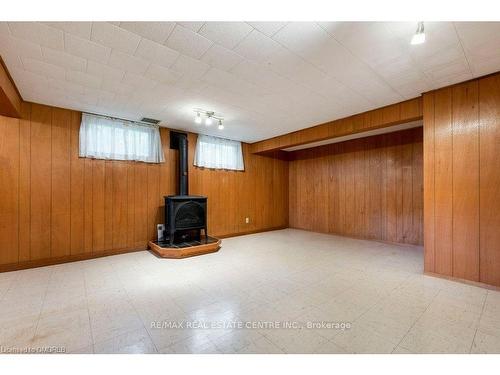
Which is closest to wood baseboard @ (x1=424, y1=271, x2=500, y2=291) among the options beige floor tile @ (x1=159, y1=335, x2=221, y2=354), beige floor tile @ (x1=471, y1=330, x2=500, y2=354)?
beige floor tile @ (x1=471, y1=330, x2=500, y2=354)

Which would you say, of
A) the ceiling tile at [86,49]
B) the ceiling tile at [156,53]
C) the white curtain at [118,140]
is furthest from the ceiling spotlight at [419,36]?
the white curtain at [118,140]

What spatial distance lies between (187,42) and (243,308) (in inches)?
97.1

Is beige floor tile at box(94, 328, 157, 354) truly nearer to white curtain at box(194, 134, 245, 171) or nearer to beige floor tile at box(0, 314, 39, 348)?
beige floor tile at box(0, 314, 39, 348)

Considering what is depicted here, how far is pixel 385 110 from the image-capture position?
339 cm

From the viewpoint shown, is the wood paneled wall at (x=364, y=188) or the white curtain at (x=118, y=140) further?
the wood paneled wall at (x=364, y=188)

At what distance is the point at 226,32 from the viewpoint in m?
1.80

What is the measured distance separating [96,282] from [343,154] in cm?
556

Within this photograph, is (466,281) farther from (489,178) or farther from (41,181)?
(41,181)

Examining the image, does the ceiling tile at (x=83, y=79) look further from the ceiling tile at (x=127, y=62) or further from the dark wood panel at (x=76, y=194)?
the dark wood panel at (x=76, y=194)

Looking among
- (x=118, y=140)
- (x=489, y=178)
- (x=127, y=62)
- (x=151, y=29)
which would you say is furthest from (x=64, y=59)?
(x=489, y=178)

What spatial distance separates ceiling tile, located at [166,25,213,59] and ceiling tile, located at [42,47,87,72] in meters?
1.00

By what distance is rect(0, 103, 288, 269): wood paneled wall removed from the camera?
3090 mm

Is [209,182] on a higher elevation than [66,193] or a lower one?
higher

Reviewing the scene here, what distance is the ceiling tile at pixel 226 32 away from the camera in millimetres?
1720
